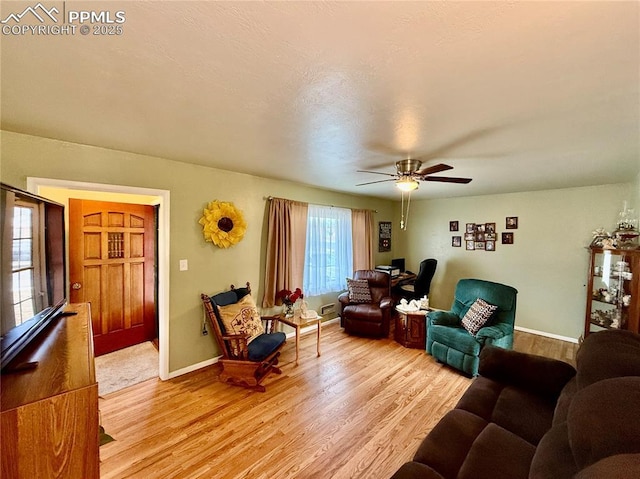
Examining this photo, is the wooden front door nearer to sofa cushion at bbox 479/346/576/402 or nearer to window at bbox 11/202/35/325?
window at bbox 11/202/35/325

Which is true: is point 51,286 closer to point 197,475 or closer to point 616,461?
point 197,475

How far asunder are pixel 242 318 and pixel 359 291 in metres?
2.22

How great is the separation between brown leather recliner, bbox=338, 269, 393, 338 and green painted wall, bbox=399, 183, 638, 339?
1685 millimetres

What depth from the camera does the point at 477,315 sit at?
3.25 meters

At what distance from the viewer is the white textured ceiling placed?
0.96 metres

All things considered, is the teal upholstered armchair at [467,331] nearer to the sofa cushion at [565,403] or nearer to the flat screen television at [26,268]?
the sofa cushion at [565,403]

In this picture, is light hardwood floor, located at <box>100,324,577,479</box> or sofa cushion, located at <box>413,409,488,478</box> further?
light hardwood floor, located at <box>100,324,577,479</box>

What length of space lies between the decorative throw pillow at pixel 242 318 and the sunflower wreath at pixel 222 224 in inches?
29.3

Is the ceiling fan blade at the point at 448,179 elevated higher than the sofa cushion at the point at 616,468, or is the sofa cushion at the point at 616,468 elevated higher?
the ceiling fan blade at the point at 448,179

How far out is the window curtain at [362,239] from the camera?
5.19 metres

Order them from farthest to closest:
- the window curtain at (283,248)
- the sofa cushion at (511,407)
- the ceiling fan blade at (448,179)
Answer: the window curtain at (283,248), the ceiling fan blade at (448,179), the sofa cushion at (511,407)

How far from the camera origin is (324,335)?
434 cm

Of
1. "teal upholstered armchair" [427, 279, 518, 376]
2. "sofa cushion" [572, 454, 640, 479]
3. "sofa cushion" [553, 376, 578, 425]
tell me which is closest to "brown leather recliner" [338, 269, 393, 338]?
"teal upholstered armchair" [427, 279, 518, 376]

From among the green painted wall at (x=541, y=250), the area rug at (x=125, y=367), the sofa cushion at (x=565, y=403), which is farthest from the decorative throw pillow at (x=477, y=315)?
the area rug at (x=125, y=367)
